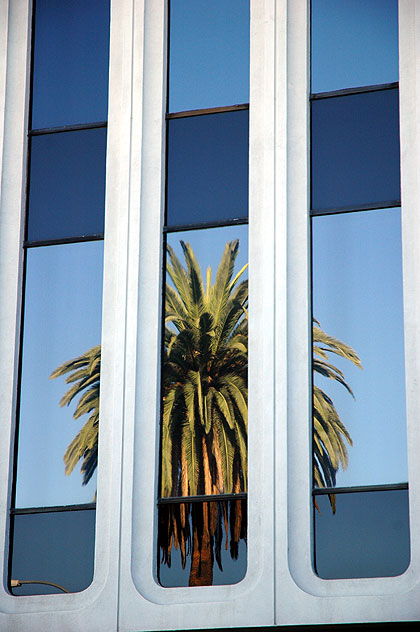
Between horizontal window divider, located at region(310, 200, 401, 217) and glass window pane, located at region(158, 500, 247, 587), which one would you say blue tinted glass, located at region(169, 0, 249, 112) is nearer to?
horizontal window divider, located at region(310, 200, 401, 217)

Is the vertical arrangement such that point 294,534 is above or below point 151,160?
below

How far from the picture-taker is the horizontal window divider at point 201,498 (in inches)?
183

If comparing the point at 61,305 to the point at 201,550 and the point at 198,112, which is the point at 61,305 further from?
the point at 201,550

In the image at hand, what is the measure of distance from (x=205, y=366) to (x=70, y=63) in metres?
1.65

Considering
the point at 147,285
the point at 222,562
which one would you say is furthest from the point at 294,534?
the point at 147,285

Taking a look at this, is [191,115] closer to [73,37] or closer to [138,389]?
[73,37]

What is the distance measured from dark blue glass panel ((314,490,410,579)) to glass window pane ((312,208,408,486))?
8 cm

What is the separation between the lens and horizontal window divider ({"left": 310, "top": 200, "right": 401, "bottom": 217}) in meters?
4.86

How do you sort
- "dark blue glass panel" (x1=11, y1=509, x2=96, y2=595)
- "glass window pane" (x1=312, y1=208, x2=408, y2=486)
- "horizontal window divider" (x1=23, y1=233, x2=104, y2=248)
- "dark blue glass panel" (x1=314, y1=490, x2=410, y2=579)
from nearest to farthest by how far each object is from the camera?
"dark blue glass panel" (x1=314, y1=490, x2=410, y2=579) < "glass window pane" (x1=312, y1=208, x2=408, y2=486) < "dark blue glass panel" (x1=11, y1=509, x2=96, y2=595) < "horizontal window divider" (x1=23, y1=233, x2=104, y2=248)

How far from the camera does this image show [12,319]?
5078 millimetres

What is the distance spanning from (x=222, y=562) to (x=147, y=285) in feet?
4.05

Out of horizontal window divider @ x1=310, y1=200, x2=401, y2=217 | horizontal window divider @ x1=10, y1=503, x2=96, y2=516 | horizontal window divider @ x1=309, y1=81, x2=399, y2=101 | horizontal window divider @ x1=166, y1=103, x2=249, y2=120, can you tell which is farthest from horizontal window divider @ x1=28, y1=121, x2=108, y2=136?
horizontal window divider @ x1=10, y1=503, x2=96, y2=516

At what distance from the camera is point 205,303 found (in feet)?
16.3

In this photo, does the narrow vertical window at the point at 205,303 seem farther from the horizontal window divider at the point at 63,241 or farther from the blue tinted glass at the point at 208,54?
the horizontal window divider at the point at 63,241
